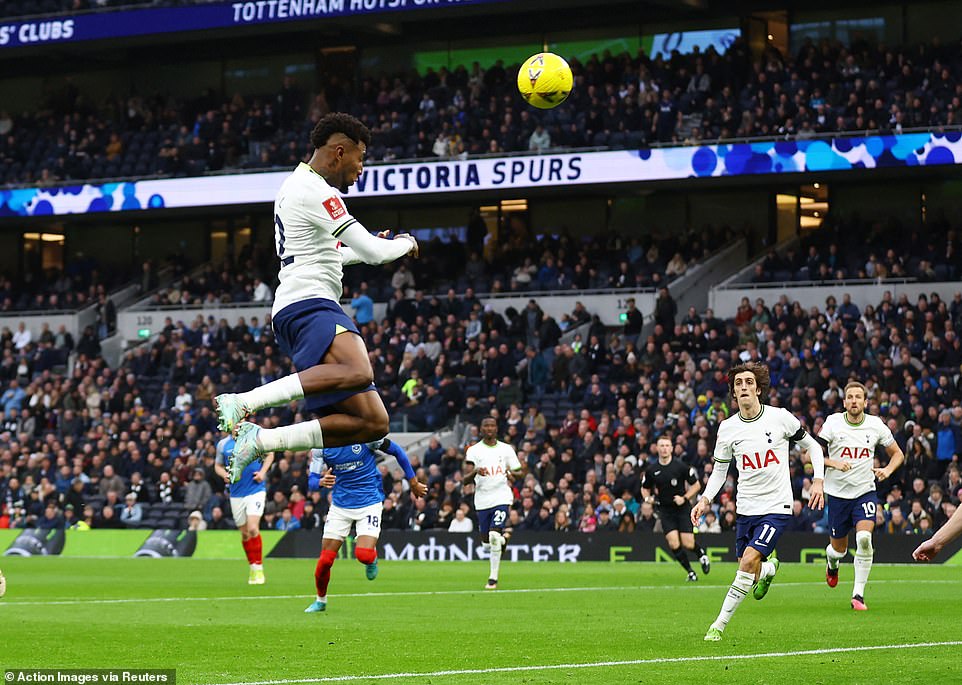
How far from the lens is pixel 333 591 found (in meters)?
20.4

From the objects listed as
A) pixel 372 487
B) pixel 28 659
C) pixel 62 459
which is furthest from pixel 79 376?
pixel 28 659

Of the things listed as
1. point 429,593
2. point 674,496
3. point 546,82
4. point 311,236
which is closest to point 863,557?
point 429,593

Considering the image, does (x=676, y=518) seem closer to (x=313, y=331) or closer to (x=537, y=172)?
(x=313, y=331)

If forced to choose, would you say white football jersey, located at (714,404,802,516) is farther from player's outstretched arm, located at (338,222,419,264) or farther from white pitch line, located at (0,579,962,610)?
white pitch line, located at (0,579,962,610)

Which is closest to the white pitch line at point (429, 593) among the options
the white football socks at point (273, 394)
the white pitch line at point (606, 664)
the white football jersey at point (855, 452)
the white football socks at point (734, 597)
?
the white football jersey at point (855, 452)

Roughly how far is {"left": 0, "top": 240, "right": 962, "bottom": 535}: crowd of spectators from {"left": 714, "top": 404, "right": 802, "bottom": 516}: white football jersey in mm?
13561

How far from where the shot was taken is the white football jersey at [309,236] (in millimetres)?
10055

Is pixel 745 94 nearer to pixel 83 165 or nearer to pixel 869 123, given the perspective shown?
pixel 869 123

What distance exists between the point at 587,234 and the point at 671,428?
1502 centimetres

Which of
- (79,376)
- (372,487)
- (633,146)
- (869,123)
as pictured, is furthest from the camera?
(79,376)

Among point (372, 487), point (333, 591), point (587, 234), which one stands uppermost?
point (587, 234)

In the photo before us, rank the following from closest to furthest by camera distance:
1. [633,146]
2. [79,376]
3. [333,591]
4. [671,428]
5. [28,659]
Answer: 1. [28,659]
2. [333,591]
3. [671,428]
4. [633,146]
5. [79,376]

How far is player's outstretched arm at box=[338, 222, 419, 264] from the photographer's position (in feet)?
32.2

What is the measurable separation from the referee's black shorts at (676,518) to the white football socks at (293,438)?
567 inches
